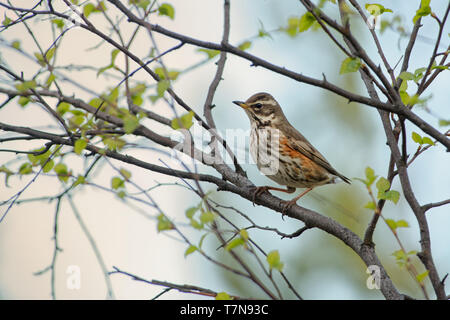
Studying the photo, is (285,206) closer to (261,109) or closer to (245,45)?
(245,45)

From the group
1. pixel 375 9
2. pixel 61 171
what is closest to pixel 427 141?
pixel 375 9

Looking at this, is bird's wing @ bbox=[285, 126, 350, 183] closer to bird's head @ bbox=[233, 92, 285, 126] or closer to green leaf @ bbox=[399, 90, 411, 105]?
bird's head @ bbox=[233, 92, 285, 126]

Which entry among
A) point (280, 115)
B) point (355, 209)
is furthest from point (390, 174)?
point (355, 209)

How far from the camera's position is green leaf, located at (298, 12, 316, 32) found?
3.80 meters

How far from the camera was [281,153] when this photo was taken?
24.8 feet

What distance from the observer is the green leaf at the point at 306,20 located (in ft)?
12.5

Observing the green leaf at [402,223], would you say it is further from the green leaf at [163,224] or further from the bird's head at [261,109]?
the bird's head at [261,109]

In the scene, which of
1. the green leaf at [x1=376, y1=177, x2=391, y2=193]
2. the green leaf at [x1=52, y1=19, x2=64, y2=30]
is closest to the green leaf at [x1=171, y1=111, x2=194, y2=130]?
the green leaf at [x1=376, y1=177, x2=391, y2=193]

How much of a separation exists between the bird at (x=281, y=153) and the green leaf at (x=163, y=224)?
3.30m

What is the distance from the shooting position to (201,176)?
4.93 meters

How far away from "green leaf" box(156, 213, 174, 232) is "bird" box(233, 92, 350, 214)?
3.30m

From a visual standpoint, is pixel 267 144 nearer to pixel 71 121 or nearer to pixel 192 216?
pixel 71 121
